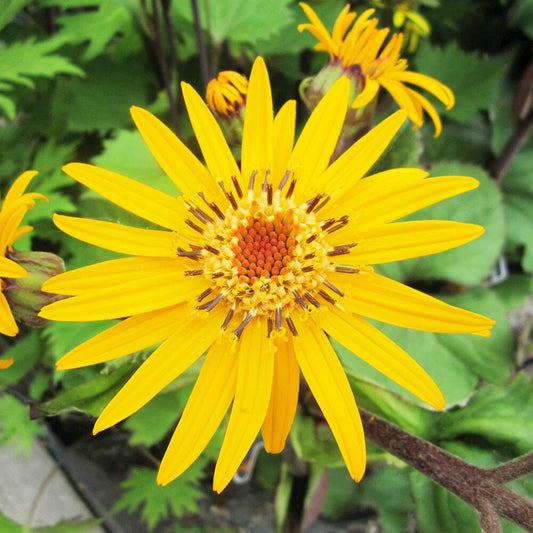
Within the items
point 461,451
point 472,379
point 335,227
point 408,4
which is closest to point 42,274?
point 335,227

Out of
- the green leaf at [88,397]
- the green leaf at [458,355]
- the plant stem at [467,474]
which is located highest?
the green leaf at [88,397]

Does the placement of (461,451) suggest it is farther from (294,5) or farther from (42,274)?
(294,5)

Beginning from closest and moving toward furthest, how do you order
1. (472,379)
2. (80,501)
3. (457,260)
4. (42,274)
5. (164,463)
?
(164,463) → (42,274) → (472,379) → (457,260) → (80,501)

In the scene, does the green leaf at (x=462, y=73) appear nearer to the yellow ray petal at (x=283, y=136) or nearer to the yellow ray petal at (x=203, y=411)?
the yellow ray petal at (x=283, y=136)

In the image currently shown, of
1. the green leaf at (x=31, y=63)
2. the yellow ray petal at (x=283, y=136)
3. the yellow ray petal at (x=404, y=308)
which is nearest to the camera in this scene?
the yellow ray petal at (x=404, y=308)

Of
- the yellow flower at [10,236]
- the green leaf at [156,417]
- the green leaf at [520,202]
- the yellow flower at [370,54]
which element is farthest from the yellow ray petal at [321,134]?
the green leaf at [520,202]

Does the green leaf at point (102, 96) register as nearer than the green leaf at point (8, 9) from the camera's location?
No
